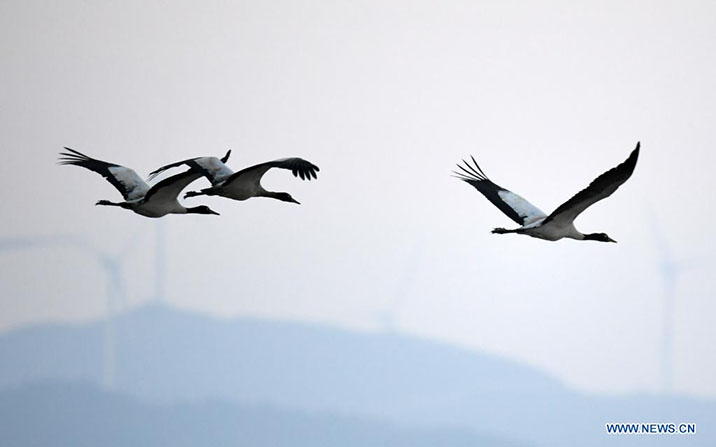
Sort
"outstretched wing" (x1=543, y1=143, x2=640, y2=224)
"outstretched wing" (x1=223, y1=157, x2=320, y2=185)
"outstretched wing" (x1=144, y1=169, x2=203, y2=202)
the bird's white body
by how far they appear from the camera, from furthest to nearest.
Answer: the bird's white body → "outstretched wing" (x1=144, y1=169, x2=203, y2=202) → "outstretched wing" (x1=223, y1=157, x2=320, y2=185) → "outstretched wing" (x1=543, y1=143, x2=640, y2=224)

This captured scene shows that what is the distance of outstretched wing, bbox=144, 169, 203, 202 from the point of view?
11156mm

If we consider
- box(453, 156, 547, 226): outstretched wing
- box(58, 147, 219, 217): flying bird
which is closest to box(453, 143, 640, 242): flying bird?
box(453, 156, 547, 226): outstretched wing

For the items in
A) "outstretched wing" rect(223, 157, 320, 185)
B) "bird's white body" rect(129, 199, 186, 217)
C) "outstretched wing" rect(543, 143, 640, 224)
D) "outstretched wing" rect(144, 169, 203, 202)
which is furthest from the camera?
"bird's white body" rect(129, 199, 186, 217)

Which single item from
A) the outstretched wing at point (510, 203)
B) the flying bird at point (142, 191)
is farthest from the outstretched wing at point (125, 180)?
the outstretched wing at point (510, 203)

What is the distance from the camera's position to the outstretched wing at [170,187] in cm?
1116

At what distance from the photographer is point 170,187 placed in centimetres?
1150

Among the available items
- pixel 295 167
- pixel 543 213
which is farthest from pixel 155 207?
pixel 543 213

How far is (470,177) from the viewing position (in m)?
12.0

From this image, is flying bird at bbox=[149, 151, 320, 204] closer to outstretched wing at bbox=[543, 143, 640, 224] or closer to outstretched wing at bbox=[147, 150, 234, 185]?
outstretched wing at bbox=[147, 150, 234, 185]

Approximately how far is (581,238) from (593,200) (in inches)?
50.0

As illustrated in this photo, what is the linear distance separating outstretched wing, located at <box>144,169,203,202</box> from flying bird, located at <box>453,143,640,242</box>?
7.85 feet

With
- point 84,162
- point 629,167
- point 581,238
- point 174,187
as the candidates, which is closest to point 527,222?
point 581,238

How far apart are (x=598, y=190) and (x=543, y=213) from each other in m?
1.45

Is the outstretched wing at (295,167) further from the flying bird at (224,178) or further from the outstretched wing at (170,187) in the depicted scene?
the outstretched wing at (170,187)
